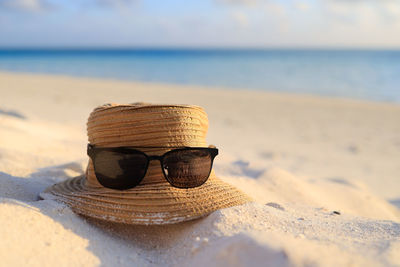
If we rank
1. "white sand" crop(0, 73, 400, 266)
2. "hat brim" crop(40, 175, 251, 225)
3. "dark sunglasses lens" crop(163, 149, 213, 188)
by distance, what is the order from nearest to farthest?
"white sand" crop(0, 73, 400, 266)
"hat brim" crop(40, 175, 251, 225)
"dark sunglasses lens" crop(163, 149, 213, 188)

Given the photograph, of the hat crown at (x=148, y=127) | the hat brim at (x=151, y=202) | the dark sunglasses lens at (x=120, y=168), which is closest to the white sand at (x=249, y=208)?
the hat brim at (x=151, y=202)

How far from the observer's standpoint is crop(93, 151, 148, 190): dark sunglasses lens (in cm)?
179

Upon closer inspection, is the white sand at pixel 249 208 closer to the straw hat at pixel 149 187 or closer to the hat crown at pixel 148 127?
the straw hat at pixel 149 187

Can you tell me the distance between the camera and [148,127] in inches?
71.4

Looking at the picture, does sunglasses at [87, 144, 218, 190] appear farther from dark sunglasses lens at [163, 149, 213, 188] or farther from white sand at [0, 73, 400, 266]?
white sand at [0, 73, 400, 266]

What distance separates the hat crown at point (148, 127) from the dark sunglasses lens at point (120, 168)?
0.20 feet

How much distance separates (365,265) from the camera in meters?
1.29

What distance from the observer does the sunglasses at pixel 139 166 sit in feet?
5.86

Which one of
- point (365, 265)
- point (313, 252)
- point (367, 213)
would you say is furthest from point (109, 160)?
point (367, 213)

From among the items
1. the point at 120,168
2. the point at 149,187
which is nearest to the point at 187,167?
the point at 149,187

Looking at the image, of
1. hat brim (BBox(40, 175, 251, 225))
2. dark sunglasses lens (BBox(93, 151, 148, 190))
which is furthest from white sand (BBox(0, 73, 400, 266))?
dark sunglasses lens (BBox(93, 151, 148, 190))

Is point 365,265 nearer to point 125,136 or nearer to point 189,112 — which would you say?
point 189,112

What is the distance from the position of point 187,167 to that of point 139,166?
221 mm

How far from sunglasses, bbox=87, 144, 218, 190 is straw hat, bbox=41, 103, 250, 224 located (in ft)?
0.13
